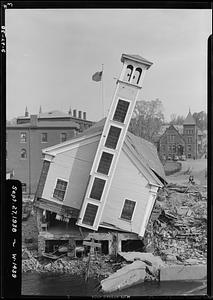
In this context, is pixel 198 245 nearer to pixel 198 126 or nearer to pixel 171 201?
pixel 171 201

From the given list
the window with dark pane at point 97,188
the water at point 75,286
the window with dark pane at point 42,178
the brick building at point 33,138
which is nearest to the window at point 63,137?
the brick building at point 33,138

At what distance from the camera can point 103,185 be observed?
6.91 ft

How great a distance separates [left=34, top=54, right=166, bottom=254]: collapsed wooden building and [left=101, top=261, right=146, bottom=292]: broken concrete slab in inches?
3.7

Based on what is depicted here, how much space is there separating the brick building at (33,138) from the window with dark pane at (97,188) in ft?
0.81

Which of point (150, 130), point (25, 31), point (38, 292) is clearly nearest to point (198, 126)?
point (150, 130)

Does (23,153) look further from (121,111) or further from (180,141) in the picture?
(180,141)

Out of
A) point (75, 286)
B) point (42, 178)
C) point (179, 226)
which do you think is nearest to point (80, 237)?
point (75, 286)

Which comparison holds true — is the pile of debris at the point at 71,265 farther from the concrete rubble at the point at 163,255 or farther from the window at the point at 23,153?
the window at the point at 23,153

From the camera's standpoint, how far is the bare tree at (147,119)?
2.09 meters

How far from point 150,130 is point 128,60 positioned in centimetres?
35

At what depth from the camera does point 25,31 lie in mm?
2055

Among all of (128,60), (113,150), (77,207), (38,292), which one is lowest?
(38,292)

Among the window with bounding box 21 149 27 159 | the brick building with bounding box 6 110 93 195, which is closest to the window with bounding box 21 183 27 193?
the brick building with bounding box 6 110 93 195

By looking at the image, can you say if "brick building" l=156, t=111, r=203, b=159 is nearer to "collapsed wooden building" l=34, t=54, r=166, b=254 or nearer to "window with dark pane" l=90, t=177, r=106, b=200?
"collapsed wooden building" l=34, t=54, r=166, b=254
